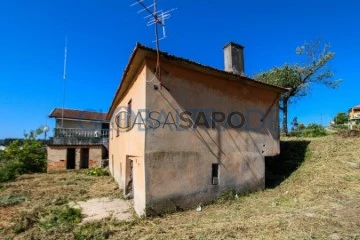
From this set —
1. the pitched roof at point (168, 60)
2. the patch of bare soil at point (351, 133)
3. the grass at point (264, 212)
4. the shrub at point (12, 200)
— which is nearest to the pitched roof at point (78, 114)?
the grass at point (264, 212)

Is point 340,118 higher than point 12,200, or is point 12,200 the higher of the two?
point 340,118

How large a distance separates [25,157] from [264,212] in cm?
2042

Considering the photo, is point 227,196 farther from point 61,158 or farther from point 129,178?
point 61,158

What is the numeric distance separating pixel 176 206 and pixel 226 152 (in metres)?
2.72

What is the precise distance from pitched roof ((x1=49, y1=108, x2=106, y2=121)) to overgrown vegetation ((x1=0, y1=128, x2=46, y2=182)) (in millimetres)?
7856

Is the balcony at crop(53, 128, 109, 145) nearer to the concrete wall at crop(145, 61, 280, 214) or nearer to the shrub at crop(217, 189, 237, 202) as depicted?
the concrete wall at crop(145, 61, 280, 214)

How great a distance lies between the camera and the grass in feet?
20.7

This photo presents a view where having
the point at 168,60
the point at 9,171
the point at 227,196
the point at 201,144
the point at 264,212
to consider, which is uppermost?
the point at 168,60

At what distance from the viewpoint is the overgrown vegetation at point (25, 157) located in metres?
21.0

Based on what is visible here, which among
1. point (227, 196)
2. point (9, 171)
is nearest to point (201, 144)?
point (227, 196)

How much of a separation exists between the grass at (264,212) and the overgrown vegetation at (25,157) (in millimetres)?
9021

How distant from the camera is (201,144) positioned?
8883 mm

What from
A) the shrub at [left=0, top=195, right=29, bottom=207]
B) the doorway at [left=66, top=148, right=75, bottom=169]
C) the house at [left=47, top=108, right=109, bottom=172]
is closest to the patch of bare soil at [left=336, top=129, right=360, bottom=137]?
the shrub at [left=0, top=195, right=29, bottom=207]

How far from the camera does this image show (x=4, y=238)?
21.6 ft
